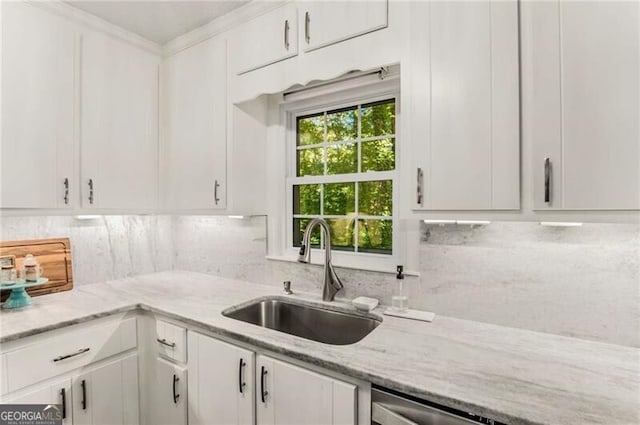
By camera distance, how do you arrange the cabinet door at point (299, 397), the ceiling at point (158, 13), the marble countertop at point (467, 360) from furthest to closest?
the ceiling at point (158, 13)
the cabinet door at point (299, 397)
the marble countertop at point (467, 360)

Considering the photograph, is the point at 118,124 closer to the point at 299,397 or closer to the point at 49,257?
the point at 49,257

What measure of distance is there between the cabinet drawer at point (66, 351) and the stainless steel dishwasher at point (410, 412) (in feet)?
4.45

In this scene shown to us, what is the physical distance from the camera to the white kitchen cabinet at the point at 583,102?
925 mm

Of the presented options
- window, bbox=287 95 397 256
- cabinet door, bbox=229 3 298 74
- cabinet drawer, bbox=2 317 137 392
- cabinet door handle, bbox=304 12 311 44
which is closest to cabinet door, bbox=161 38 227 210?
cabinet door, bbox=229 3 298 74

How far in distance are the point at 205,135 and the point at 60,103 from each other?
2.44 ft

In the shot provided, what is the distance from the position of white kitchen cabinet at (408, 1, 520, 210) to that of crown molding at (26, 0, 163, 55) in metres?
1.76

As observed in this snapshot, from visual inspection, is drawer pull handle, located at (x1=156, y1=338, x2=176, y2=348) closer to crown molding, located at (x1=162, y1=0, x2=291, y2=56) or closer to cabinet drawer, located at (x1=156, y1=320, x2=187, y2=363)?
cabinet drawer, located at (x1=156, y1=320, x2=187, y2=363)

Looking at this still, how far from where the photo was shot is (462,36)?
1.18 metres

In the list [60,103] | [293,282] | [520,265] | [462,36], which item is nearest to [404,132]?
[462,36]

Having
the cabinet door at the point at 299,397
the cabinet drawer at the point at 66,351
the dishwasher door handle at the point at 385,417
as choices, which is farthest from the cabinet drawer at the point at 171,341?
the dishwasher door handle at the point at 385,417

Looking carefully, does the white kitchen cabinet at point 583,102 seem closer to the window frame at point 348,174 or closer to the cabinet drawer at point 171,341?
the window frame at point 348,174

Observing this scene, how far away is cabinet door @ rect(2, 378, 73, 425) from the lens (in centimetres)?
137

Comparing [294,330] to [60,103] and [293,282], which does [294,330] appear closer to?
[293,282]

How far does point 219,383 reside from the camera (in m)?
1.42
